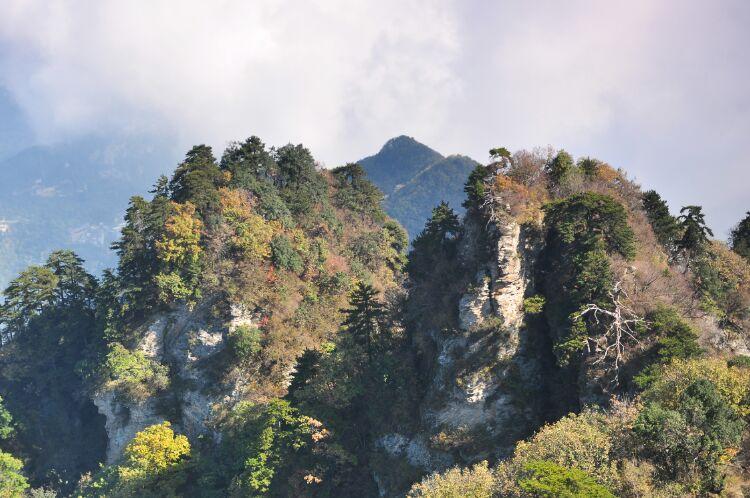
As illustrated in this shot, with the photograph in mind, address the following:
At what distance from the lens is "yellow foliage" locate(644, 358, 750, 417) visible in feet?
74.9

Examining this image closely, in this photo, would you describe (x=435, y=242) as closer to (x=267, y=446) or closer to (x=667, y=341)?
(x=667, y=341)

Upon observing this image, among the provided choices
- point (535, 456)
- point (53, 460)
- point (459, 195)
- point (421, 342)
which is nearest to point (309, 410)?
point (421, 342)

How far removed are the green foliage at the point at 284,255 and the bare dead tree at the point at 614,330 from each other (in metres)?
28.3

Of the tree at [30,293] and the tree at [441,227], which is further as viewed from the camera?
the tree at [30,293]

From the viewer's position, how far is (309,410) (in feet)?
129

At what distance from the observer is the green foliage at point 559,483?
19.0 metres

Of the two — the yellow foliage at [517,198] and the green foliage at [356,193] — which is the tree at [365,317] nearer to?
the yellow foliage at [517,198]

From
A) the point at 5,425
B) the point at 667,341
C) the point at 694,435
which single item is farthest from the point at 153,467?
the point at 667,341

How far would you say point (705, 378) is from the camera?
76.8 ft

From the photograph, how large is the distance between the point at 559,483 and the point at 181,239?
39.1m

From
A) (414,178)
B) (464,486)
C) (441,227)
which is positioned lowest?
(464,486)

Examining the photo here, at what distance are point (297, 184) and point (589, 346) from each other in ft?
135

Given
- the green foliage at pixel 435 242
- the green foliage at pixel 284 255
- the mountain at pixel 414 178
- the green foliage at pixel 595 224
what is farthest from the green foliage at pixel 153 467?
the mountain at pixel 414 178

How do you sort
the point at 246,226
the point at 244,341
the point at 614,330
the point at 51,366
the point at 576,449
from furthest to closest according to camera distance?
1. the point at 51,366
2. the point at 246,226
3. the point at 244,341
4. the point at 614,330
5. the point at 576,449
